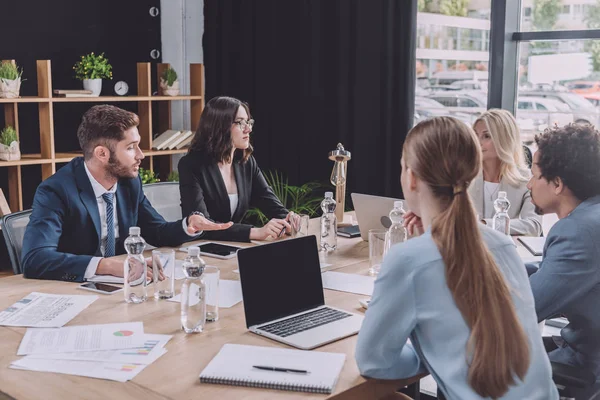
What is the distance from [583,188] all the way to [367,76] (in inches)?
98.0

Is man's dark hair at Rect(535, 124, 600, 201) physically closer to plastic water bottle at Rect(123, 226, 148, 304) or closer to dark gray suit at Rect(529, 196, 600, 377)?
dark gray suit at Rect(529, 196, 600, 377)

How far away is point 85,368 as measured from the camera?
1.68m

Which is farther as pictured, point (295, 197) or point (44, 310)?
point (295, 197)

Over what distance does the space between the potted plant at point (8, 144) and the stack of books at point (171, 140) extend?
40.0 inches

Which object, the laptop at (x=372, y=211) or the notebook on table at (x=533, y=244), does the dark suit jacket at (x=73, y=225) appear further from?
the notebook on table at (x=533, y=244)

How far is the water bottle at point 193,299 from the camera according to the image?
191 cm

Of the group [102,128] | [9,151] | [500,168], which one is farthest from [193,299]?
[9,151]

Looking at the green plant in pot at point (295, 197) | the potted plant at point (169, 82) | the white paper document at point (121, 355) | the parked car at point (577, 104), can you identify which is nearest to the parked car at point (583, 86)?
the parked car at point (577, 104)

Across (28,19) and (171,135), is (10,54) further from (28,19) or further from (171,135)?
(171,135)

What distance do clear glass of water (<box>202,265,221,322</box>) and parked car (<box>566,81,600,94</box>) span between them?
2.74m

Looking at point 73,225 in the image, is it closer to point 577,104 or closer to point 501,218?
point 501,218

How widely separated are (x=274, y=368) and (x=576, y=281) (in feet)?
2.92

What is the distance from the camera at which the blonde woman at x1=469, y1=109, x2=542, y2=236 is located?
A: 3.41 metres

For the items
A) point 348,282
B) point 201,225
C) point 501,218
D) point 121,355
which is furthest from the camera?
point 501,218
